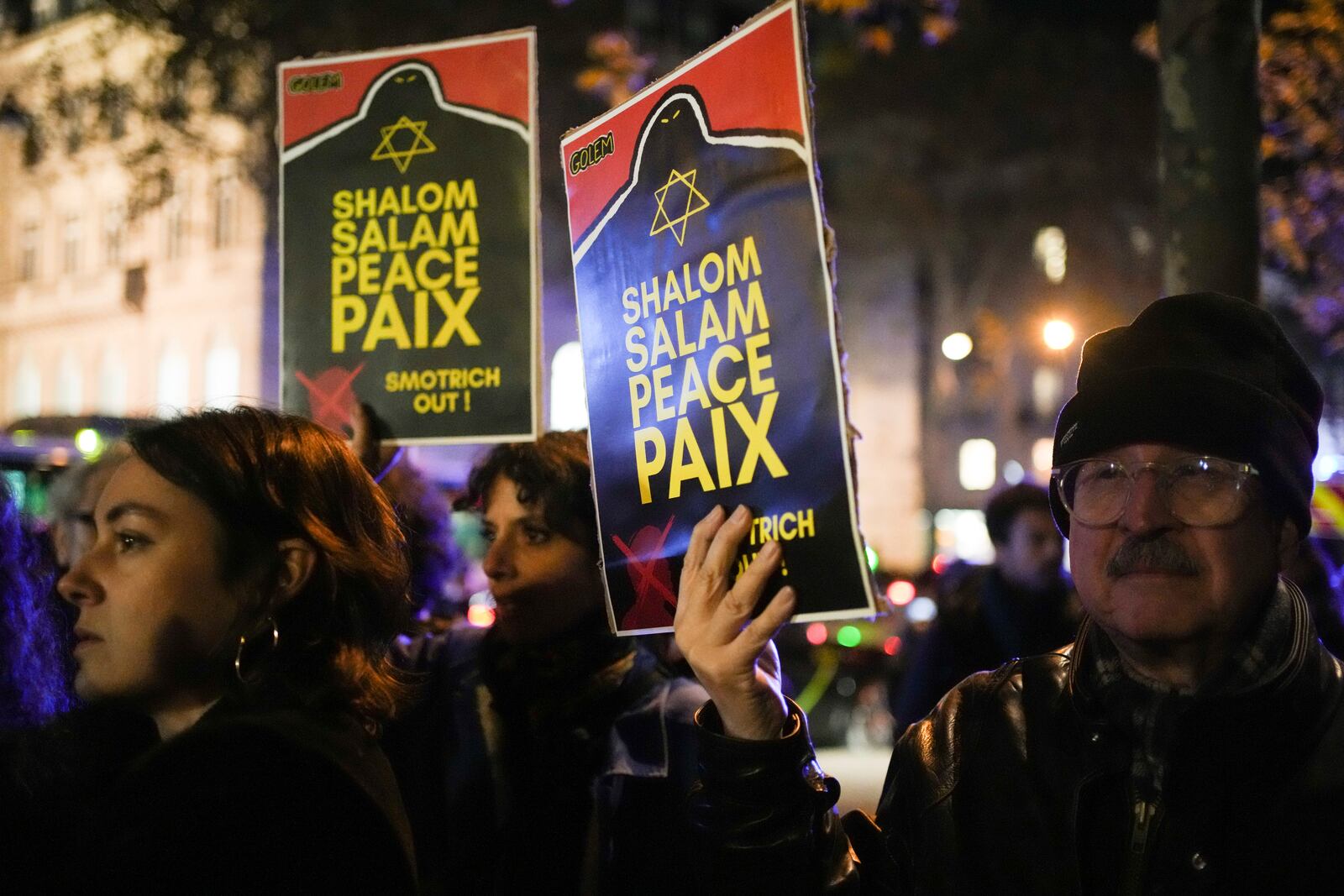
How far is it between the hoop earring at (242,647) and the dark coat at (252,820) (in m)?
0.15

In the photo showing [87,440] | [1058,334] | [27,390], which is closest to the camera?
[87,440]

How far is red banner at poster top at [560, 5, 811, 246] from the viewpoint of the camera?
2092 millimetres

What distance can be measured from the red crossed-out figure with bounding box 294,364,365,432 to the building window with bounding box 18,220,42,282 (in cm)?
3965

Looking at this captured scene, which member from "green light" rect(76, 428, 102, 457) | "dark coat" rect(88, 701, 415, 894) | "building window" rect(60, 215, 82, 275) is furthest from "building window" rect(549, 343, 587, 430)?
"dark coat" rect(88, 701, 415, 894)

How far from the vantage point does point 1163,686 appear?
6.91 ft

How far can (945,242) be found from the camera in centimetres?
3709

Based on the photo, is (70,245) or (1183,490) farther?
(70,245)

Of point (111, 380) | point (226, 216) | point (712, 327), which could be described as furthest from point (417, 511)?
point (111, 380)

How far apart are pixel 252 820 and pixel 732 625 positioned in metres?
0.75

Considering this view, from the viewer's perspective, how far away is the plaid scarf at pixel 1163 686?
6.57 feet

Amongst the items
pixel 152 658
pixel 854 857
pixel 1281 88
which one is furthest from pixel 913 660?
pixel 1281 88

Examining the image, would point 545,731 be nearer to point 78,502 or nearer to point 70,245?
point 78,502

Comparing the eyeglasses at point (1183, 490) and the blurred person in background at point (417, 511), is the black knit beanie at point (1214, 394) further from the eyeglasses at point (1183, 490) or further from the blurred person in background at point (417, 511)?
the blurred person in background at point (417, 511)

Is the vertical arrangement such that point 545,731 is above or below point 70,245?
below
